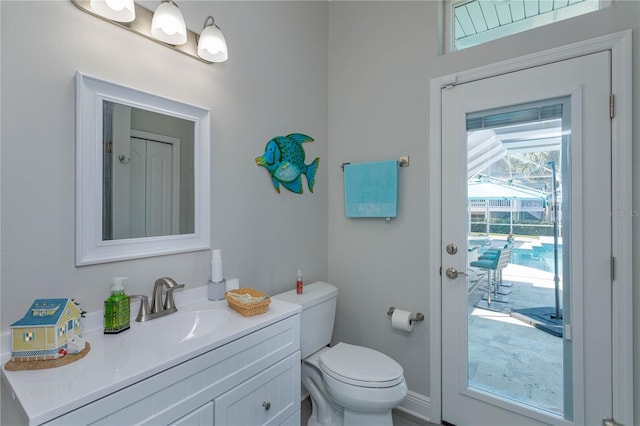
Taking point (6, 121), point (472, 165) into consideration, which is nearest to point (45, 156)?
point (6, 121)

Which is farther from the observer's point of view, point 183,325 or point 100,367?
point 183,325

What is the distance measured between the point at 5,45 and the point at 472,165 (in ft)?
6.55

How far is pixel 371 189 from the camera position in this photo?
1.99m

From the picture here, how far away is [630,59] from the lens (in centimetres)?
132

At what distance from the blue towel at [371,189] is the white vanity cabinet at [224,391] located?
914mm

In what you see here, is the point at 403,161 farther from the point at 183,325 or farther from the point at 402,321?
the point at 183,325

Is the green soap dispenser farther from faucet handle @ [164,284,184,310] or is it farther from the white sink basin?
faucet handle @ [164,284,184,310]

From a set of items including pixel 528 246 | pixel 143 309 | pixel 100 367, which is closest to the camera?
pixel 100 367

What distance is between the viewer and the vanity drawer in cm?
107

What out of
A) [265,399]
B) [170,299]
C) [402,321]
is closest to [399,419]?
[402,321]

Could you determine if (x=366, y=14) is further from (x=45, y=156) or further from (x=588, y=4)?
(x=45, y=156)

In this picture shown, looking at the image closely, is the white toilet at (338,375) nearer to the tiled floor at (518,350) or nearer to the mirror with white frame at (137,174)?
the tiled floor at (518,350)

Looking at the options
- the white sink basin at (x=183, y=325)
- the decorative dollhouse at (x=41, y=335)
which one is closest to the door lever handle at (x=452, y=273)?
the white sink basin at (x=183, y=325)

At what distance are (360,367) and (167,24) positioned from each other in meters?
1.75
